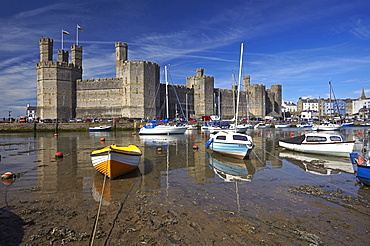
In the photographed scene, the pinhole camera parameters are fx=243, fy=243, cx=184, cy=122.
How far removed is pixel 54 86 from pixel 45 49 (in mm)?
7634

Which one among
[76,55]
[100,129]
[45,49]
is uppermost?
[45,49]

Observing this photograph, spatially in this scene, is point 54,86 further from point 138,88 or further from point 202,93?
point 202,93

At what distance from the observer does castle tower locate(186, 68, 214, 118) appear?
57.7 meters

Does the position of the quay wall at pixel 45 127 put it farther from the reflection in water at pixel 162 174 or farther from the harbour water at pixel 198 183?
the harbour water at pixel 198 183

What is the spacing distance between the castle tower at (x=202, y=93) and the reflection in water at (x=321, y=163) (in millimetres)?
44324

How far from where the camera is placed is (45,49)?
152ft

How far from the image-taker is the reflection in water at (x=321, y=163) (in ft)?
32.4

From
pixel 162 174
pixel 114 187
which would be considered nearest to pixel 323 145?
pixel 162 174

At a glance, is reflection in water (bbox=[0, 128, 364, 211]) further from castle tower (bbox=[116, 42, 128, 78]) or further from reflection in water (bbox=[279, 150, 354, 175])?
castle tower (bbox=[116, 42, 128, 78])

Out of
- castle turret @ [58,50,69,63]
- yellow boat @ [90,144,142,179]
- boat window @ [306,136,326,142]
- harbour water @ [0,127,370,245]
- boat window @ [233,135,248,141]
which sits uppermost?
castle turret @ [58,50,69,63]

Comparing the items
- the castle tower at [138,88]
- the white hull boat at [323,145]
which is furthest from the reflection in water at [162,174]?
the castle tower at [138,88]

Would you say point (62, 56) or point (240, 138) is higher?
point (62, 56)

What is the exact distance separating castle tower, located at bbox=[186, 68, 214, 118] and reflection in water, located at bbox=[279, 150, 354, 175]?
44.3m

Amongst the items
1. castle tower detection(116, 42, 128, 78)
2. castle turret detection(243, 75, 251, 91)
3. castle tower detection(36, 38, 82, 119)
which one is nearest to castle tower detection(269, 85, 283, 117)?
castle turret detection(243, 75, 251, 91)
